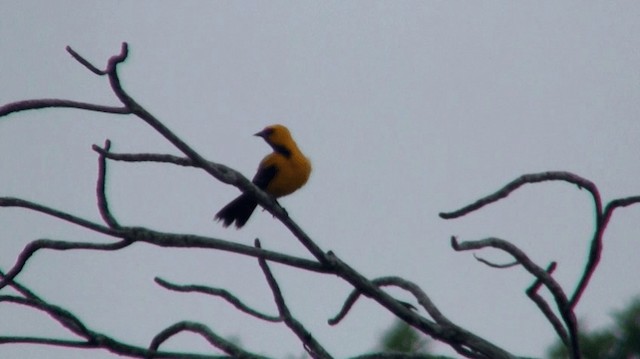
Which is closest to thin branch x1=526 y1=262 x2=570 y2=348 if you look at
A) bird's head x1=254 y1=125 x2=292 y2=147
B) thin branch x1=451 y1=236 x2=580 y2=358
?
thin branch x1=451 y1=236 x2=580 y2=358

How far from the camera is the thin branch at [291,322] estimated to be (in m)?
2.81

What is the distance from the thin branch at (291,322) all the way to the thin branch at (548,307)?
2.16 ft

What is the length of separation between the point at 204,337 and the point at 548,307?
111cm

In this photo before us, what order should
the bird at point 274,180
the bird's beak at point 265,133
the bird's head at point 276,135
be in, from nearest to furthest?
the bird at point 274,180, the bird's head at point 276,135, the bird's beak at point 265,133

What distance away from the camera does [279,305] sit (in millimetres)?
3049

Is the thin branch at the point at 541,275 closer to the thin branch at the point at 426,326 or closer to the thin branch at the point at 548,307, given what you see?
the thin branch at the point at 548,307

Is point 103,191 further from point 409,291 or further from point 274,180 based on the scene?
point 274,180

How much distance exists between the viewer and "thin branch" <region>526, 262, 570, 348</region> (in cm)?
258

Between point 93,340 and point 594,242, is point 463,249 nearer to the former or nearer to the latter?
point 594,242

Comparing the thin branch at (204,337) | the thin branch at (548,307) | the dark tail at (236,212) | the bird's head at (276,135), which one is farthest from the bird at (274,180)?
the thin branch at (548,307)

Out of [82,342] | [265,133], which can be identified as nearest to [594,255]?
[82,342]

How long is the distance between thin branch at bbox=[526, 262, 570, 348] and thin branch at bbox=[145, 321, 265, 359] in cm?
82

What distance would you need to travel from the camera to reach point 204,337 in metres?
2.92

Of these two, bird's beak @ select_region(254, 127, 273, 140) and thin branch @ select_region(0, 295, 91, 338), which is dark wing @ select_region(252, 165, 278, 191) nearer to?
bird's beak @ select_region(254, 127, 273, 140)
